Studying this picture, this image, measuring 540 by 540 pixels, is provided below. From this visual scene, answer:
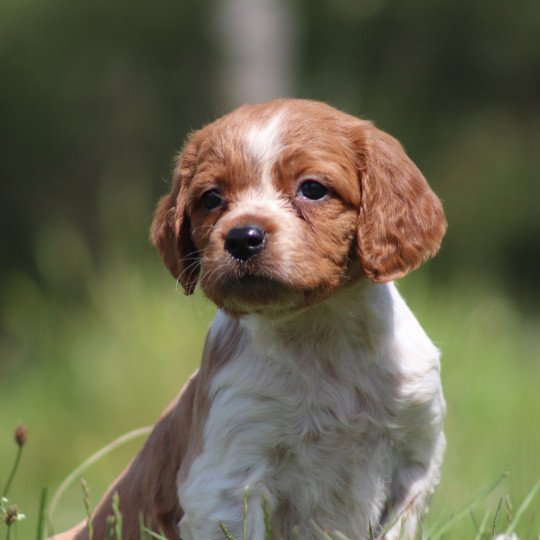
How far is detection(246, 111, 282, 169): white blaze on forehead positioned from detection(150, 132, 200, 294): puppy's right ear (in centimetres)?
46

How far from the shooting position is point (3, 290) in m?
21.3

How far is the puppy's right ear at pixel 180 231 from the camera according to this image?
601 cm

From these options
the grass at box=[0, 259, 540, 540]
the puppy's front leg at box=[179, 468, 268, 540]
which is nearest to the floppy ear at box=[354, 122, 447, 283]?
the puppy's front leg at box=[179, 468, 268, 540]

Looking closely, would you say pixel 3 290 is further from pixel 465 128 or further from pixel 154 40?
pixel 465 128

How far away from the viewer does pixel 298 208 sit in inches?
220

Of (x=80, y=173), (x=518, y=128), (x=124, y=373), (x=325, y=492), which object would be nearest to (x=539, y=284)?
(x=518, y=128)

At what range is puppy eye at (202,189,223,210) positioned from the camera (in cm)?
575

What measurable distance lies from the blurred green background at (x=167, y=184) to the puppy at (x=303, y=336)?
929 mm

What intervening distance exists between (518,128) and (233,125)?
17.3 metres

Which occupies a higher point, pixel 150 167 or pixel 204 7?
pixel 204 7

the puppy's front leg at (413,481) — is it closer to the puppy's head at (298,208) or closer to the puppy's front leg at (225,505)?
the puppy's front leg at (225,505)

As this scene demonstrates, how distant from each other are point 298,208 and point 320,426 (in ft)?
3.29

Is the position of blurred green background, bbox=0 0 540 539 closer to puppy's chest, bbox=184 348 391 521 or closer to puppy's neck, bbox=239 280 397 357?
puppy's chest, bbox=184 348 391 521

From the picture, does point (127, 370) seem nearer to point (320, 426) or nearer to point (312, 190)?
point (320, 426)
